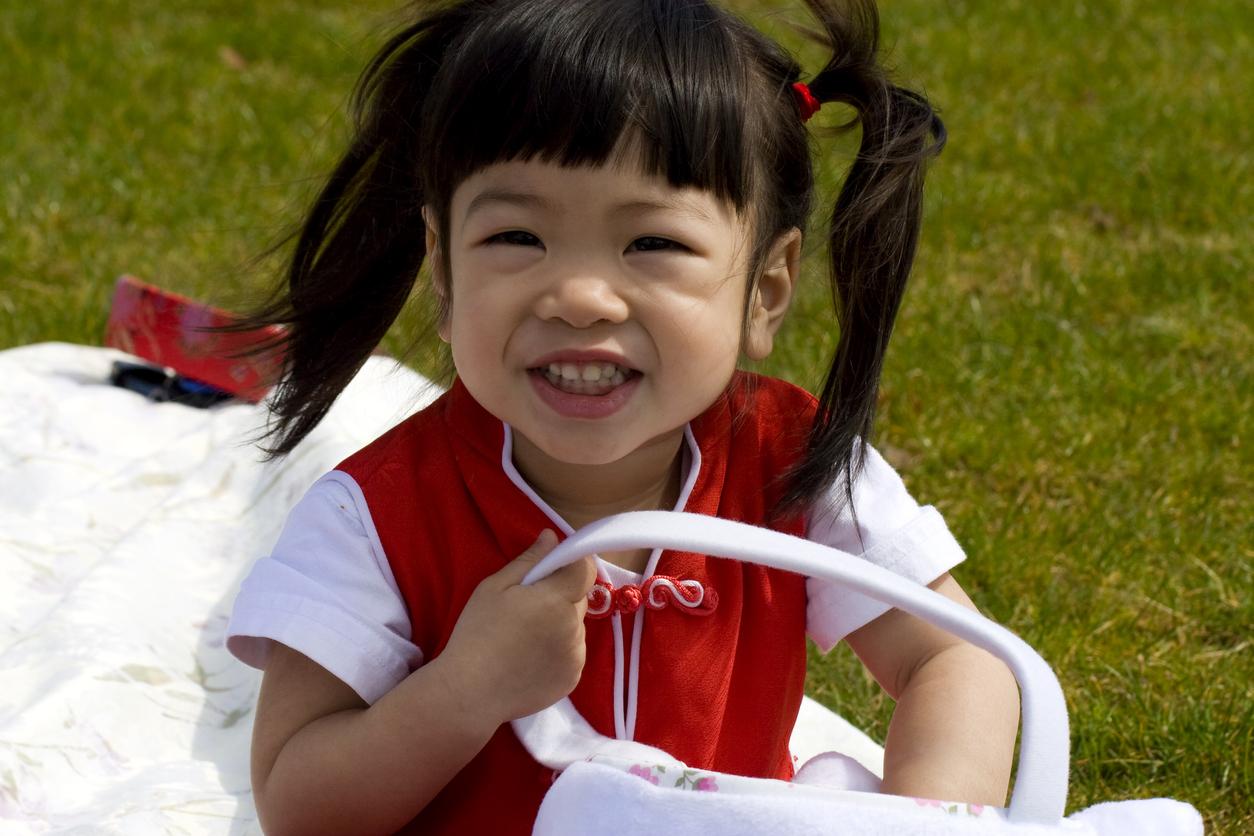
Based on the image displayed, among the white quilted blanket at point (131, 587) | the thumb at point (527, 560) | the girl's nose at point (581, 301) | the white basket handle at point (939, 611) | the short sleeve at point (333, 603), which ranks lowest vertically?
the white quilted blanket at point (131, 587)

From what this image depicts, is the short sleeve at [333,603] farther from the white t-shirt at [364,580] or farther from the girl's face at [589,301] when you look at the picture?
the girl's face at [589,301]

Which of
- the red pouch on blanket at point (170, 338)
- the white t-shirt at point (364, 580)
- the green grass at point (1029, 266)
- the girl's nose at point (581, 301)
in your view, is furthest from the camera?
the red pouch on blanket at point (170, 338)

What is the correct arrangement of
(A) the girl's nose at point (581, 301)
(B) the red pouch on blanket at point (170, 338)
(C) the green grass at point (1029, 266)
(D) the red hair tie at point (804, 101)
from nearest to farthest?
(A) the girl's nose at point (581, 301) < (D) the red hair tie at point (804, 101) < (C) the green grass at point (1029, 266) < (B) the red pouch on blanket at point (170, 338)

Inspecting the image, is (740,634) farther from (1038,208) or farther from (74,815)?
(1038,208)

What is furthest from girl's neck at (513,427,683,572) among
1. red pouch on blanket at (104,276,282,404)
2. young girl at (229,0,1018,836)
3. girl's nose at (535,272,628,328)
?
red pouch on blanket at (104,276,282,404)

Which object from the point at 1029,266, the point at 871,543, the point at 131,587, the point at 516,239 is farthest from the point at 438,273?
the point at 1029,266

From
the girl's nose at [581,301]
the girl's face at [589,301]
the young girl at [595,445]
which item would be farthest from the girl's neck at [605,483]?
the girl's nose at [581,301]

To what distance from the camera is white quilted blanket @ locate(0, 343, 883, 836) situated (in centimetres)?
171

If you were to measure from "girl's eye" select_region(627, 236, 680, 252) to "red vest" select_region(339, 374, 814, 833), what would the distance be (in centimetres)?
29

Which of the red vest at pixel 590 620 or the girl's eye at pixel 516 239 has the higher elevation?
the girl's eye at pixel 516 239

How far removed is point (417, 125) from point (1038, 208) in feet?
8.62

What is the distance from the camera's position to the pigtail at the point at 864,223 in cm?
150

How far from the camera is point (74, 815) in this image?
167cm

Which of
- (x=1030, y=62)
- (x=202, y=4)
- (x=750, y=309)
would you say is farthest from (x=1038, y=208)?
(x=202, y=4)
